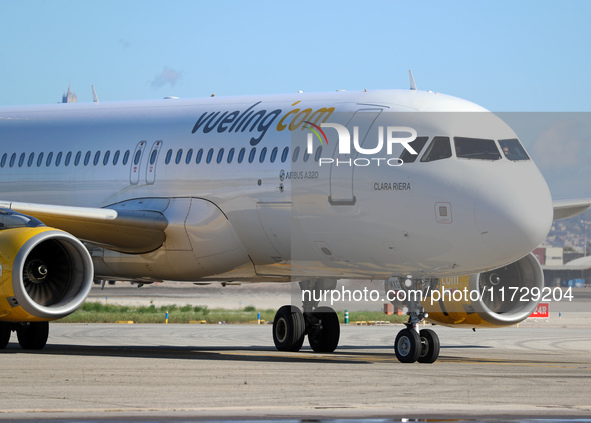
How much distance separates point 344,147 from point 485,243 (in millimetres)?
2881

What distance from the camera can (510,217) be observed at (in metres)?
17.0

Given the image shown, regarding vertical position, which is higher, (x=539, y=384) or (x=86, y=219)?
(x=86, y=219)

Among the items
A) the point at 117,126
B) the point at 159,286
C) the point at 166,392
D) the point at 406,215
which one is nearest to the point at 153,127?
the point at 117,126

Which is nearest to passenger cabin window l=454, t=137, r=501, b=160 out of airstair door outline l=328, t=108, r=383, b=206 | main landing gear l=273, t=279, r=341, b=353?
airstair door outline l=328, t=108, r=383, b=206

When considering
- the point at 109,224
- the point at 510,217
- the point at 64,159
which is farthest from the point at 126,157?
the point at 510,217

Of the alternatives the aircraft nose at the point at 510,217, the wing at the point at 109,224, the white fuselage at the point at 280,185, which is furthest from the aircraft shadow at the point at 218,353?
the aircraft nose at the point at 510,217

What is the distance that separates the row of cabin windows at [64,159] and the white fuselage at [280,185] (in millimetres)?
28

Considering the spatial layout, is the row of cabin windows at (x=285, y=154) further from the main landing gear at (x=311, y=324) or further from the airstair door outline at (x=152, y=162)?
the main landing gear at (x=311, y=324)

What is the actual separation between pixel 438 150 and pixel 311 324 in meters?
5.54

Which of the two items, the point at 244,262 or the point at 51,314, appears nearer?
the point at 51,314

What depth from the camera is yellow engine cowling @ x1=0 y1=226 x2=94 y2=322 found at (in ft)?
57.9

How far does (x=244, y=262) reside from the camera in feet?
67.4

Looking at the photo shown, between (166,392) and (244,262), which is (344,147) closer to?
(244,262)

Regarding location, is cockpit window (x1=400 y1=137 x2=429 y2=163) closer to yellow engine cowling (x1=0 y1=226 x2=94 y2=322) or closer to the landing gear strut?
the landing gear strut
